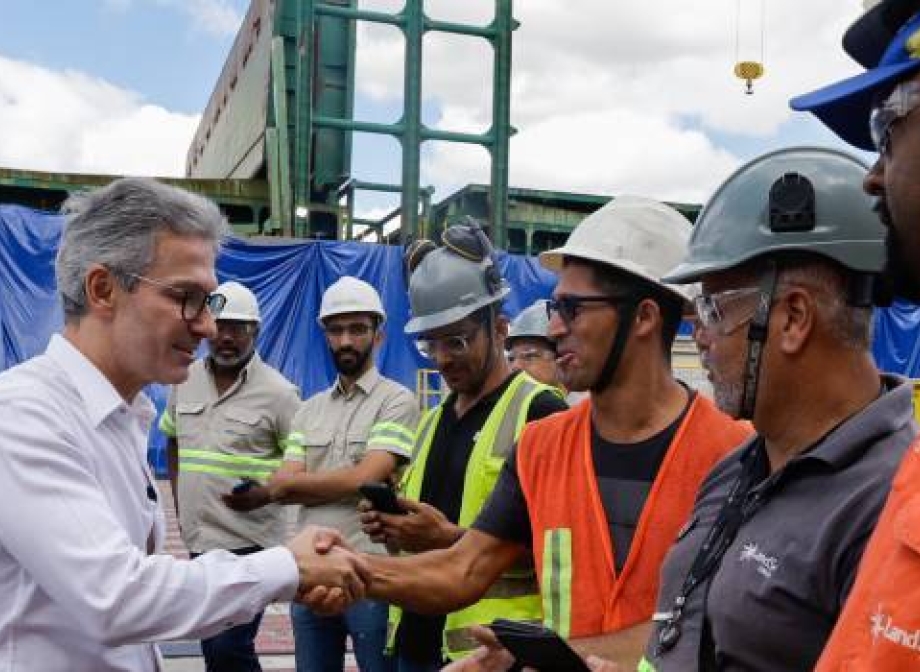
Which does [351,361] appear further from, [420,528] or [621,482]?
[621,482]

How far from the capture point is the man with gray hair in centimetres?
204

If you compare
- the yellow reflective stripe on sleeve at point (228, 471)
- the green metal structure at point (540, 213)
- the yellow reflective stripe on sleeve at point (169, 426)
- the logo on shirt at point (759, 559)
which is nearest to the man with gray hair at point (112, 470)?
the logo on shirt at point (759, 559)

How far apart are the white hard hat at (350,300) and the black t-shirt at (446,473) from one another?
1.54 metres

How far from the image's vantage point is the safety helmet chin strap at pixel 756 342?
194 cm

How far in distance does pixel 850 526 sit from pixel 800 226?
0.60m

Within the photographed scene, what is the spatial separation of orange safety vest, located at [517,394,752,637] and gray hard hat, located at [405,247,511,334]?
114 centimetres

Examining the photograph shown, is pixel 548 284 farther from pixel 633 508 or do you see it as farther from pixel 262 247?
pixel 633 508

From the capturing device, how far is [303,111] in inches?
571

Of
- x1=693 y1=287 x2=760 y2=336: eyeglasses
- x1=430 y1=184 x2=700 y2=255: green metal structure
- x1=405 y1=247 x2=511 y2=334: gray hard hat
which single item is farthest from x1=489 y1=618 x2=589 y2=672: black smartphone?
x1=430 y1=184 x2=700 y2=255: green metal structure


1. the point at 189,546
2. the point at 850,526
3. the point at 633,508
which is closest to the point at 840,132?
the point at 850,526

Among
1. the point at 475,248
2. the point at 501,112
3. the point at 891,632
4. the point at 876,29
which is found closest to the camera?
the point at 891,632

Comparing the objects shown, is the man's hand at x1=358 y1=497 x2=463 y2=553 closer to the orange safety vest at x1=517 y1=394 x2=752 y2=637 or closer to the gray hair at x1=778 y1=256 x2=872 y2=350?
the orange safety vest at x1=517 y1=394 x2=752 y2=637

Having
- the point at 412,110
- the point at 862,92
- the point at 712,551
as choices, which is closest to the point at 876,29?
the point at 862,92

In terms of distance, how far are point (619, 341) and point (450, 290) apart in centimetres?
119
